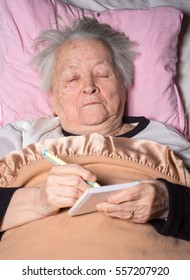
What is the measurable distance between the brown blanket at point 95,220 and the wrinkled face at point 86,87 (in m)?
0.11

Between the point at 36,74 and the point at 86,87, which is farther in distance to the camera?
the point at 36,74

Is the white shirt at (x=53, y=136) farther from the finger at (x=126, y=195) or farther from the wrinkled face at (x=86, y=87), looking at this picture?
the finger at (x=126, y=195)

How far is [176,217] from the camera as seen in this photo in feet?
3.94

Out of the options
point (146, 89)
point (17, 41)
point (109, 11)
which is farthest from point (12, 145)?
point (109, 11)

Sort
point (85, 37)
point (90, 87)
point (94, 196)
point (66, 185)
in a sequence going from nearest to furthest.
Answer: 1. point (94, 196)
2. point (66, 185)
3. point (90, 87)
4. point (85, 37)

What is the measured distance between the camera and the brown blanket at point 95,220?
3.69ft

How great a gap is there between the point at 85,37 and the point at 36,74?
26 centimetres

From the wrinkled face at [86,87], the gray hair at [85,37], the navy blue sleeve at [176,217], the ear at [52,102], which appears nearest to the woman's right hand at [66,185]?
the navy blue sleeve at [176,217]

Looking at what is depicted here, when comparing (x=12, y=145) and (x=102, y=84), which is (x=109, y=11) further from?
(x=12, y=145)

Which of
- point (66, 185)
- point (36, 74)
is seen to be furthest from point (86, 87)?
point (66, 185)

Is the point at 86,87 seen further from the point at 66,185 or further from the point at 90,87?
the point at 66,185

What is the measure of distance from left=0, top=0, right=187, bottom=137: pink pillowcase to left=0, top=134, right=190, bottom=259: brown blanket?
1.22 ft
